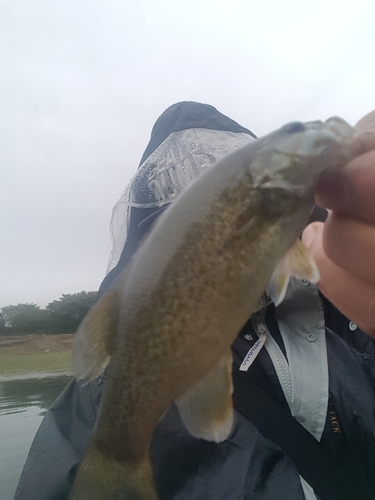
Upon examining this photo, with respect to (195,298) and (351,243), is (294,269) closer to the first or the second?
(351,243)

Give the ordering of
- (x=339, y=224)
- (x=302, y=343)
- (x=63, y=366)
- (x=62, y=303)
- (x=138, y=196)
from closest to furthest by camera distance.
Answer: (x=339, y=224) → (x=302, y=343) → (x=138, y=196) → (x=62, y=303) → (x=63, y=366)

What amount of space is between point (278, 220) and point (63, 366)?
36.7 ft

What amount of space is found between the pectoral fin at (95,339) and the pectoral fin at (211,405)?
0.91 feet

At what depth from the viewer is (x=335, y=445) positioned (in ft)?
6.01

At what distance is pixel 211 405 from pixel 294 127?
3.13 feet

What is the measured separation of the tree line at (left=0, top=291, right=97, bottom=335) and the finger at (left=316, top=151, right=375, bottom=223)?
581 centimetres

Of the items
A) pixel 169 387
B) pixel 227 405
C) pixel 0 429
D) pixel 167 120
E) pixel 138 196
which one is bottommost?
pixel 0 429

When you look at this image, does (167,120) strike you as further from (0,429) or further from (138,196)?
Result: (0,429)

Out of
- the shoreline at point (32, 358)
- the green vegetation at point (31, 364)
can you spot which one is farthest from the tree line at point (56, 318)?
the green vegetation at point (31, 364)

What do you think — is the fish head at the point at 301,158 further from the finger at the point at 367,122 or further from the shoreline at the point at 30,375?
the shoreline at the point at 30,375

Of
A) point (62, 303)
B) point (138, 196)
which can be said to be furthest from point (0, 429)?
point (138, 196)

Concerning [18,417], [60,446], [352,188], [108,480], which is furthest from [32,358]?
[352,188]

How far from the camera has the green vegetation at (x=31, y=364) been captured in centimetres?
1089

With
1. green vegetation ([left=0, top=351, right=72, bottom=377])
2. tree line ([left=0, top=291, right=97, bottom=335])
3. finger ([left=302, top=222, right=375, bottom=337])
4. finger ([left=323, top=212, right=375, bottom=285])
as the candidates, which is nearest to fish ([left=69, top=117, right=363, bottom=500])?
finger ([left=323, top=212, right=375, bottom=285])
